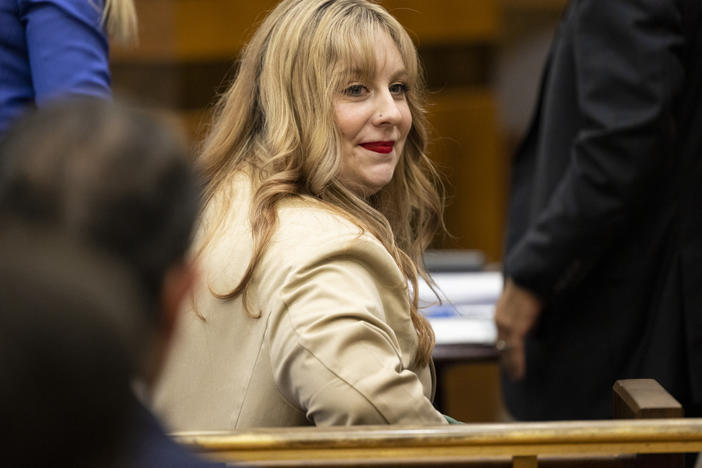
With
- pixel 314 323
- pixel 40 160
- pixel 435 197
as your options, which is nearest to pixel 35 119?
pixel 40 160

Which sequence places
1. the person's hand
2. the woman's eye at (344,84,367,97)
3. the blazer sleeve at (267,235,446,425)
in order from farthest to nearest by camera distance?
the person's hand < the woman's eye at (344,84,367,97) < the blazer sleeve at (267,235,446,425)

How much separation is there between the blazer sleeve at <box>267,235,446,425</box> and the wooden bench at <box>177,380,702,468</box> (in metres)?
0.16

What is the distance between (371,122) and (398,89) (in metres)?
0.12

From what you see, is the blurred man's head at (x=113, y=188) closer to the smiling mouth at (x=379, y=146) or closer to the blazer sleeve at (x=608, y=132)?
the smiling mouth at (x=379, y=146)

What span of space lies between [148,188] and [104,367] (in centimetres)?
13

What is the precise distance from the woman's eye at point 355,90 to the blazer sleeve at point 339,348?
39 cm

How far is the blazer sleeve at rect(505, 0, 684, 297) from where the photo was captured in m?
2.09

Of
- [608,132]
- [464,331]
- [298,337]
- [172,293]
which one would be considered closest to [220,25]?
[464,331]

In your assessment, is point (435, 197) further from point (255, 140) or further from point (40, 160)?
point (40, 160)

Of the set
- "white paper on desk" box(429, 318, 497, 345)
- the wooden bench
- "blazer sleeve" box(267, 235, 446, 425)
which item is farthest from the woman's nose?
the wooden bench

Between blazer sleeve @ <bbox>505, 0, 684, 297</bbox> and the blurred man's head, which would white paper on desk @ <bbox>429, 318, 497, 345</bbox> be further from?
the blurred man's head

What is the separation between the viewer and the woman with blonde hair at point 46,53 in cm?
177

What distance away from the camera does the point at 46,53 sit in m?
1.77

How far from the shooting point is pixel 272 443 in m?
1.15
